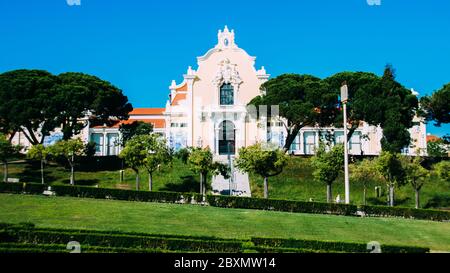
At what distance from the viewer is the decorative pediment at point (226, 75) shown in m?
63.7

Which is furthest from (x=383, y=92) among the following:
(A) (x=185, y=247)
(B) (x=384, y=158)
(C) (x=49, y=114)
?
(A) (x=185, y=247)

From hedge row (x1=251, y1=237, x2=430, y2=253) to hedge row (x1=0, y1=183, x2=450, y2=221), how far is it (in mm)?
13896

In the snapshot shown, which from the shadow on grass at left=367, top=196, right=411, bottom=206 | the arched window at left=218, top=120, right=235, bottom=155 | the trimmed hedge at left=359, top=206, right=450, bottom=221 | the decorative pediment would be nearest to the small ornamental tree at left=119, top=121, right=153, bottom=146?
the arched window at left=218, top=120, right=235, bottom=155

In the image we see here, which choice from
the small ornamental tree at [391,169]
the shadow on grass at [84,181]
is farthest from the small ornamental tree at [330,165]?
the shadow on grass at [84,181]

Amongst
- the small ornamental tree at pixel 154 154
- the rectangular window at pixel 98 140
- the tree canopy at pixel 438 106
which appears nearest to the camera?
the small ornamental tree at pixel 154 154

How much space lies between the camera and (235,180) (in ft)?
158

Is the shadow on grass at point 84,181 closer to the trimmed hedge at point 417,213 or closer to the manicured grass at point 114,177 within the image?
the manicured grass at point 114,177

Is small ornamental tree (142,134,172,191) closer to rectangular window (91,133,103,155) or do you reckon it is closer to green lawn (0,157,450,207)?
green lawn (0,157,450,207)

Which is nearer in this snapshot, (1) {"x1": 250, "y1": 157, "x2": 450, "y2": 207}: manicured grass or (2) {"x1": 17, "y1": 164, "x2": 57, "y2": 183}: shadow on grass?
(1) {"x1": 250, "y1": 157, "x2": 450, "y2": 207}: manicured grass

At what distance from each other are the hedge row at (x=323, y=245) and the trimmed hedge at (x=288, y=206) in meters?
13.8

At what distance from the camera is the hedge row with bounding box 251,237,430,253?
17.8m

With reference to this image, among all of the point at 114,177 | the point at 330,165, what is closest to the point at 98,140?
the point at 114,177
